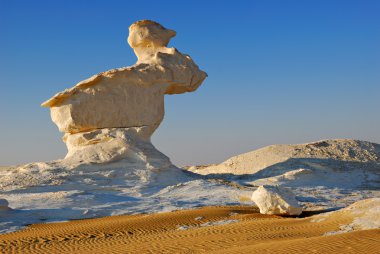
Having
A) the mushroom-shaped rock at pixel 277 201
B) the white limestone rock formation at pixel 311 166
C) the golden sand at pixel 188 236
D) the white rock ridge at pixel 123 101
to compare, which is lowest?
the golden sand at pixel 188 236

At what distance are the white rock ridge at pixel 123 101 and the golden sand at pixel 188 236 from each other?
8.28 m

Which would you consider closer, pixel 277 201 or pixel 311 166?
pixel 277 201

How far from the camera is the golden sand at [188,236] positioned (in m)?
9.09

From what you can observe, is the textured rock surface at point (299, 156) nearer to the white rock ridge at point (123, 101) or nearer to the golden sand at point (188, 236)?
the white rock ridge at point (123, 101)

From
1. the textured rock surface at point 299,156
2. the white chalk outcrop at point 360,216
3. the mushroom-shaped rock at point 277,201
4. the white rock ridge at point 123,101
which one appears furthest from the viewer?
the textured rock surface at point 299,156

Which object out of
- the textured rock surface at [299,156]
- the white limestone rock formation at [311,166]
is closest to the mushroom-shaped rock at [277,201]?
the white limestone rock formation at [311,166]

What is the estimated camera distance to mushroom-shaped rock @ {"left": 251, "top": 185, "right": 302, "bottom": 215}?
51.7ft

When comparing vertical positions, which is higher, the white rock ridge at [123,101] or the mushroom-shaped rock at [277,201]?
the white rock ridge at [123,101]

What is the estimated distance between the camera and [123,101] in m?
24.7

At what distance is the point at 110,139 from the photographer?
23766 mm

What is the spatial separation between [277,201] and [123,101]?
11.5 m

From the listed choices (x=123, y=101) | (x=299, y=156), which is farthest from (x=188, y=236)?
(x=299, y=156)

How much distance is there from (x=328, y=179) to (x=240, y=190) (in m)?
8.74

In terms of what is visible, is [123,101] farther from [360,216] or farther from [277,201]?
[360,216]
